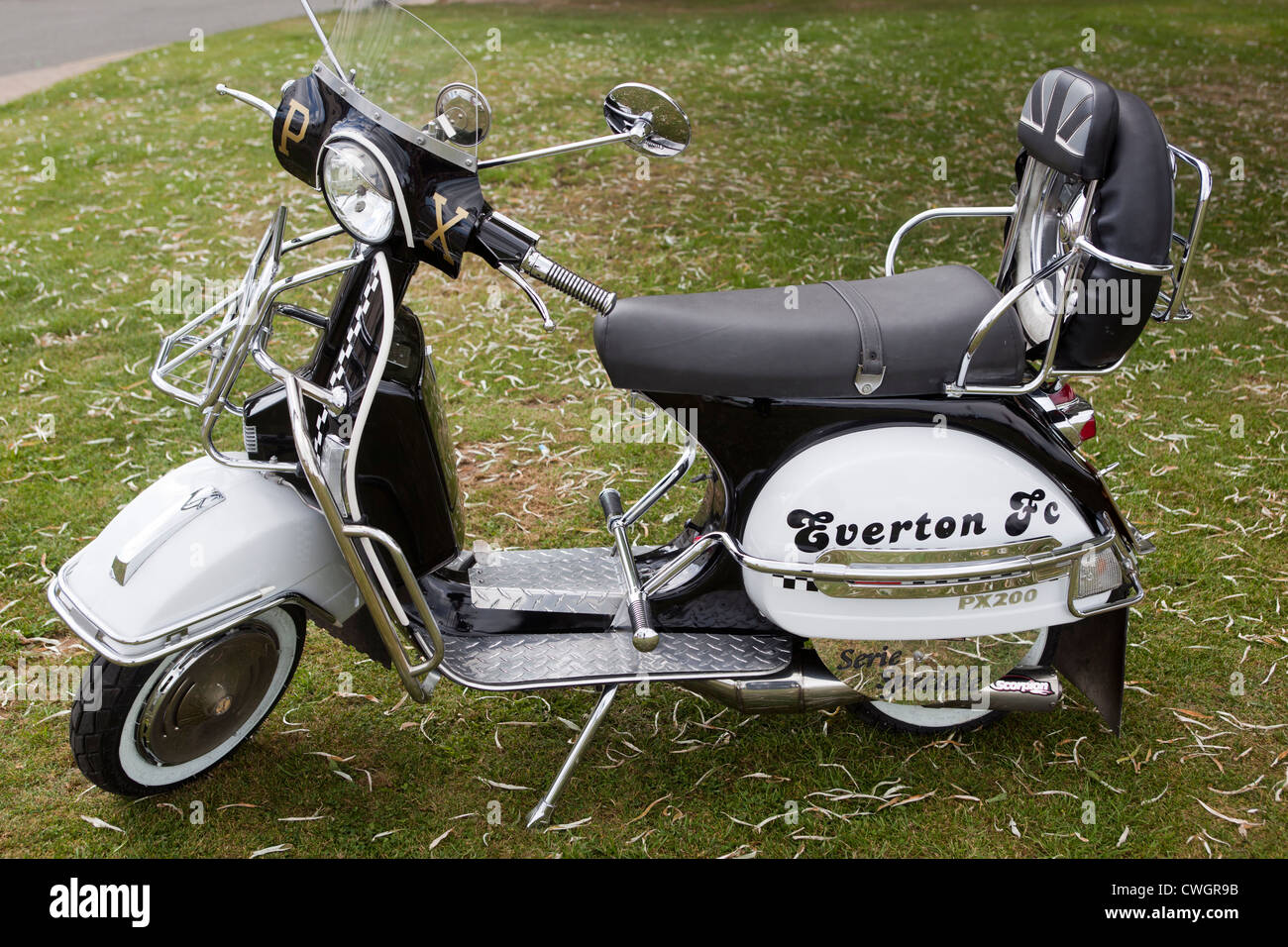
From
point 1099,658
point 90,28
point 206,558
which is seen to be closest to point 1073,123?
point 1099,658

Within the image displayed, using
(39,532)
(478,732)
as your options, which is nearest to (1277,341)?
(478,732)

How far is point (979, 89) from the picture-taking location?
816cm

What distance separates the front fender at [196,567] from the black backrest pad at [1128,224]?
1670 millimetres

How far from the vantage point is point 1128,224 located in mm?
2059

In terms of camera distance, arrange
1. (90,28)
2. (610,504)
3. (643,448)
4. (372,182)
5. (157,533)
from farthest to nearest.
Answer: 1. (90,28)
2. (643,448)
3. (610,504)
4. (157,533)
5. (372,182)

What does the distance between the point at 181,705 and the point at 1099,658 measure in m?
2.13

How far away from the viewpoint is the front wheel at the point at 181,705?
7.50 feet

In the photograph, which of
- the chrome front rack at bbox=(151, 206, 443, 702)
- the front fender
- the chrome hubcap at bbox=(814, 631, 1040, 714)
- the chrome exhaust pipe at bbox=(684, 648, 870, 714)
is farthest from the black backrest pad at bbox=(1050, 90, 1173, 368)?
the front fender

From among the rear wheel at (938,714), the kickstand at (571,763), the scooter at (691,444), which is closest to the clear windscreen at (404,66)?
the scooter at (691,444)

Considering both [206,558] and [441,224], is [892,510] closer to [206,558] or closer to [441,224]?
[441,224]

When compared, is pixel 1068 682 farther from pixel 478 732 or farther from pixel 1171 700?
pixel 478 732

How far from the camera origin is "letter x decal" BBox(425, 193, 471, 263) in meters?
2.09

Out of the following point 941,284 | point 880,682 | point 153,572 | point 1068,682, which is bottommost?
point 1068,682

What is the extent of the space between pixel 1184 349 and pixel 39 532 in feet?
14.5
